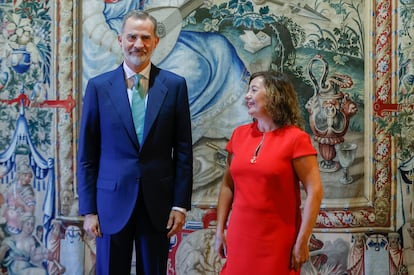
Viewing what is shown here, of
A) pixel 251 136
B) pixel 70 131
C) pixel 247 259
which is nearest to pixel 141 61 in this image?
pixel 251 136

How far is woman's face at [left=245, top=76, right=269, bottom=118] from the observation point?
7.09 ft

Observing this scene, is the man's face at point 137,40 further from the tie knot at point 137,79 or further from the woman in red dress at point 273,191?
the woman in red dress at point 273,191

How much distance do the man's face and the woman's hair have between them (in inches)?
19.6

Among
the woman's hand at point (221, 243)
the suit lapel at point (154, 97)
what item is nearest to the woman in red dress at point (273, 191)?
the woman's hand at point (221, 243)

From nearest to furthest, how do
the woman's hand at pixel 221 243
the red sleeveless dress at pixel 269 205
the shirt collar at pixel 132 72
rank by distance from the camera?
the red sleeveless dress at pixel 269 205, the shirt collar at pixel 132 72, the woman's hand at pixel 221 243

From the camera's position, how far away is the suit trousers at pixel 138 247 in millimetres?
2121

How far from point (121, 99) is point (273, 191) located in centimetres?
73

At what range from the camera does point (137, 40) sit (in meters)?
2.10

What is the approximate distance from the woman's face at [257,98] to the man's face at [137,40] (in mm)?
464

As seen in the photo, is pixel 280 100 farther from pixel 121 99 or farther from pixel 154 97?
pixel 121 99

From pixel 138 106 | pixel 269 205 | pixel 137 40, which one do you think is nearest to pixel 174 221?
pixel 269 205

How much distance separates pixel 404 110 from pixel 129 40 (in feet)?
→ 6.10

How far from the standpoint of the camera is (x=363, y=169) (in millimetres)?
3158

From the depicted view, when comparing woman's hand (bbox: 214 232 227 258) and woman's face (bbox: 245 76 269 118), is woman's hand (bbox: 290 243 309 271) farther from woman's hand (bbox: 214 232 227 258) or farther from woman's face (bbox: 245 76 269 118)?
woman's face (bbox: 245 76 269 118)
